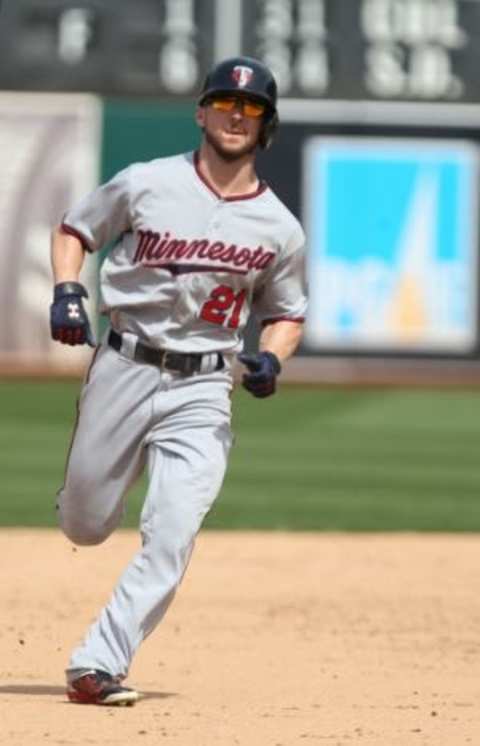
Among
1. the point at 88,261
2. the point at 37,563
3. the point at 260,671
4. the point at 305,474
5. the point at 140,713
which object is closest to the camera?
the point at 140,713

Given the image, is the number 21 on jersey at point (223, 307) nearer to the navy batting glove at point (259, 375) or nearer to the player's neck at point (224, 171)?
the navy batting glove at point (259, 375)

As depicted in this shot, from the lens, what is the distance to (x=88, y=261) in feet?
68.0

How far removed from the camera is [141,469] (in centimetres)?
640

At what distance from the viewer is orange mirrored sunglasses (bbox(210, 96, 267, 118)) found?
244 inches

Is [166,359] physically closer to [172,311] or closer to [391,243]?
[172,311]

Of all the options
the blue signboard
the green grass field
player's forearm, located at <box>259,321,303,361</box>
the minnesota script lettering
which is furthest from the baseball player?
the blue signboard

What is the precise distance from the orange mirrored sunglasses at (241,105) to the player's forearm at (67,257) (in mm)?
520

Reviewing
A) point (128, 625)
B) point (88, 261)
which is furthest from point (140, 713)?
point (88, 261)

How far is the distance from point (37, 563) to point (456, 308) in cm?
1248

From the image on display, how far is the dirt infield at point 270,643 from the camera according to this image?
5.82 metres

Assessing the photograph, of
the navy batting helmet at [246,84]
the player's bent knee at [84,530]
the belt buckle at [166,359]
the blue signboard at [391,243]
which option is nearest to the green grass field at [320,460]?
the blue signboard at [391,243]

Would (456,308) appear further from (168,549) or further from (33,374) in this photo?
(168,549)

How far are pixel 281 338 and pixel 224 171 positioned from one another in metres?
0.53

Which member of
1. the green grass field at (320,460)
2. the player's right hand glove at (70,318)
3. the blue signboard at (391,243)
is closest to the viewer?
the player's right hand glove at (70,318)
